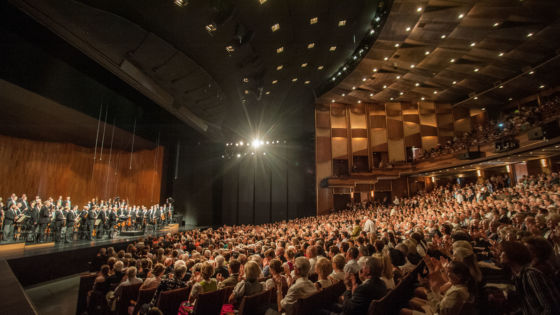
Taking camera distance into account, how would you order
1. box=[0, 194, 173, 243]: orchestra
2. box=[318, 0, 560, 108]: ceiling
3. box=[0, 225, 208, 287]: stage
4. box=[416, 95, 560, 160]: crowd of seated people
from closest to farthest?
box=[0, 225, 208, 287]: stage < box=[0, 194, 173, 243]: orchestra < box=[318, 0, 560, 108]: ceiling < box=[416, 95, 560, 160]: crowd of seated people

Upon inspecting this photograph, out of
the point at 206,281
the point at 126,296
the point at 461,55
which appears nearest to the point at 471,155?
the point at 461,55

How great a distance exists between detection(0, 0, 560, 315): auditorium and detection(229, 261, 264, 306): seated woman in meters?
0.02

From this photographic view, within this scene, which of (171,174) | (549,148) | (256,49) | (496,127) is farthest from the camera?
(171,174)

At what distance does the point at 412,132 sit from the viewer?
17.5 meters

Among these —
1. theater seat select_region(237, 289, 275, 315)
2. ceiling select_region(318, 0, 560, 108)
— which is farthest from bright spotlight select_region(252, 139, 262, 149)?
theater seat select_region(237, 289, 275, 315)

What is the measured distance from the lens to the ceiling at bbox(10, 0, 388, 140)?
16.8ft

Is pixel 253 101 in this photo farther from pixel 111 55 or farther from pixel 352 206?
pixel 352 206

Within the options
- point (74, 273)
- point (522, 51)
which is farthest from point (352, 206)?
point (74, 273)

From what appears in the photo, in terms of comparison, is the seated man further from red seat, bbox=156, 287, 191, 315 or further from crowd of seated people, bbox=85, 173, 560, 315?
red seat, bbox=156, 287, 191, 315

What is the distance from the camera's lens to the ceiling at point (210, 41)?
5.12 meters

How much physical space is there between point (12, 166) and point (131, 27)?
26.7 feet

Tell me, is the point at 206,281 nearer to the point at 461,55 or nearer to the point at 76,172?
the point at 76,172

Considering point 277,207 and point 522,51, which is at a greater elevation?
point 522,51

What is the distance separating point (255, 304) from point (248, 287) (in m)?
0.28
